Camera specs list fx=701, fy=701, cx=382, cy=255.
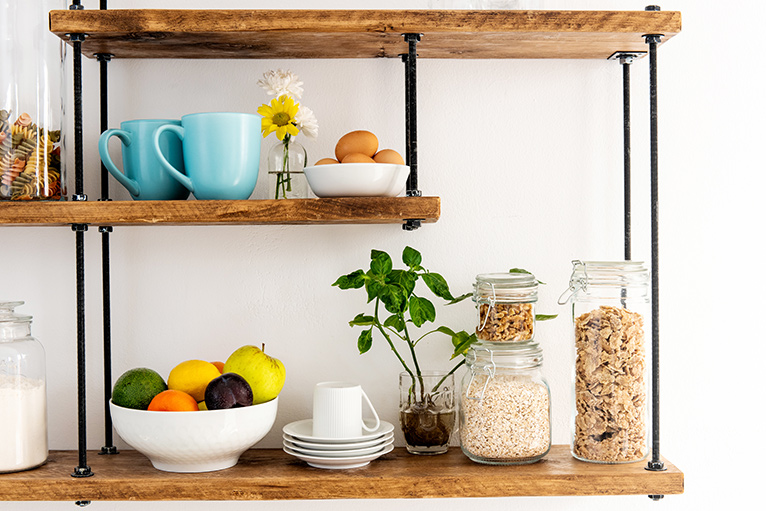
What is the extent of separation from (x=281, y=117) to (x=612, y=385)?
0.59 metres

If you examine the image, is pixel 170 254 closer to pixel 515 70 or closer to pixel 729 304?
pixel 515 70

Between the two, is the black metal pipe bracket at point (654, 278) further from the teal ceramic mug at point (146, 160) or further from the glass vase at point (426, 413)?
the teal ceramic mug at point (146, 160)

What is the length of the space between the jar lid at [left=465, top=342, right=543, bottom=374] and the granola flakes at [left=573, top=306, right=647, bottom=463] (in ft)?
0.21

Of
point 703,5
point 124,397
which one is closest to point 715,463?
point 703,5

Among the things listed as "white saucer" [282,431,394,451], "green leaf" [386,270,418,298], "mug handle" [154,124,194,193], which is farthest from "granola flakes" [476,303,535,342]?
"mug handle" [154,124,194,193]

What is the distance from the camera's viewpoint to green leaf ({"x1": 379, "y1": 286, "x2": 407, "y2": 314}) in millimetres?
999

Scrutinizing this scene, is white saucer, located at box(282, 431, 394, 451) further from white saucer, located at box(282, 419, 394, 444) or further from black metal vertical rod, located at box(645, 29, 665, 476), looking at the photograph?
black metal vertical rod, located at box(645, 29, 665, 476)

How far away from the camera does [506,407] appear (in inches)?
37.9

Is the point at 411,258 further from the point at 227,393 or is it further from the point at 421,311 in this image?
the point at 227,393

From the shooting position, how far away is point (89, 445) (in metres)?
1.11

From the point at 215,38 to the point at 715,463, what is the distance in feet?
3.34

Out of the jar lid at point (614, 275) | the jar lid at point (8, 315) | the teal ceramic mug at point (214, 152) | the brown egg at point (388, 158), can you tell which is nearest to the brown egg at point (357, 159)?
the brown egg at point (388, 158)

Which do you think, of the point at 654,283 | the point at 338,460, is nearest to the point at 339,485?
the point at 338,460

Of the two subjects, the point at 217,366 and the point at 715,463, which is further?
the point at 715,463
